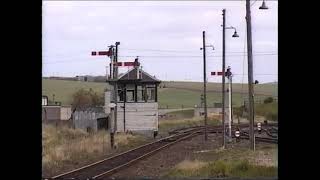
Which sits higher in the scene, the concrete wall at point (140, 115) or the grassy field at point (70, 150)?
the concrete wall at point (140, 115)

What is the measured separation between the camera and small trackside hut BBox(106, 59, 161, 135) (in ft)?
196

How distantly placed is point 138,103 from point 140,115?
122 centimetres

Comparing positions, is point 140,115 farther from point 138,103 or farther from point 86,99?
point 86,99

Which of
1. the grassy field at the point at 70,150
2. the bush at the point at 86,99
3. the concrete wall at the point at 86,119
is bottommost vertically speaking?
the grassy field at the point at 70,150

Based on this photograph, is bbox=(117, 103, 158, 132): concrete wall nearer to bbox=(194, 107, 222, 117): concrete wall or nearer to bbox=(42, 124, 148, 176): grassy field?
bbox=(42, 124, 148, 176): grassy field

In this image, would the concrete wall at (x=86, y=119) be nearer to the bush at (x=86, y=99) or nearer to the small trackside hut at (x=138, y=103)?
the small trackside hut at (x=138, y=103)

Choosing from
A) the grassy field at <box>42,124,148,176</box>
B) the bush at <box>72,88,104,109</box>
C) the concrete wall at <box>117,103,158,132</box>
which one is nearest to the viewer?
the grassy field at <box>42,124,148,176</box>

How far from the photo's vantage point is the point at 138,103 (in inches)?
2367

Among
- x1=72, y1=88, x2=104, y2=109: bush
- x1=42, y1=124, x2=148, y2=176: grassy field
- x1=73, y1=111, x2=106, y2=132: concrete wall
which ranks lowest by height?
x1=42, y1=124, x2=148, y2=176: grassy field

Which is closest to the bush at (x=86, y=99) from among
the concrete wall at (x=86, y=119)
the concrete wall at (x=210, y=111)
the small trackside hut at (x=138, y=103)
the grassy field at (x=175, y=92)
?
the grassy field at (x=175, y=92)

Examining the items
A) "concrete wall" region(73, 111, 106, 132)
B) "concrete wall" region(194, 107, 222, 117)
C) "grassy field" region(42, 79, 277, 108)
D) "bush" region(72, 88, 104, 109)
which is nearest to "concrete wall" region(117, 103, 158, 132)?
"concrete wall" region(73, 111, 106, 132)

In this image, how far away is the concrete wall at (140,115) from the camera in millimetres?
60062

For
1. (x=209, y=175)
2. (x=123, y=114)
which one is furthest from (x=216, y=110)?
(x=209, y=175)

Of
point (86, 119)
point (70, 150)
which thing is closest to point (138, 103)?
point (86, 119)
